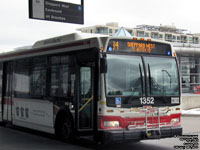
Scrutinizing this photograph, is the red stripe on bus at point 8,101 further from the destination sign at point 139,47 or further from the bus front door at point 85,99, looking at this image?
the destination sign at point 139,47

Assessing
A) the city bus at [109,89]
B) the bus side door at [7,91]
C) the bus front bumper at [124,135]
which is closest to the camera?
the bus front bumper at [124,135]

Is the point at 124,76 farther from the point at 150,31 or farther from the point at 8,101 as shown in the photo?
the point at 150,31

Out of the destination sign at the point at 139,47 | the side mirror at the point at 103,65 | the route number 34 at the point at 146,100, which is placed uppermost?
the destination sign at the point at 139,47

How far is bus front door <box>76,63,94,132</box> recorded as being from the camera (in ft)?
32.0

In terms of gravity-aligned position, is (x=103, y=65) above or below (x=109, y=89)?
above

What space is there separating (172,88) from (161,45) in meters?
1.20

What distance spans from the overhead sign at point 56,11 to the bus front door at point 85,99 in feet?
14.2

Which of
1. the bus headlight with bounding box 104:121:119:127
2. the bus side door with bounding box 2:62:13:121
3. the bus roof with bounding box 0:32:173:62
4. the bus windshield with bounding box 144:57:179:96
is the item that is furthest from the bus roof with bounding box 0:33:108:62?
the bus headlight with bounding box 104:121:119:127

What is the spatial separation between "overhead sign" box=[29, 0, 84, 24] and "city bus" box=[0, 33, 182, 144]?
2275 millimetres

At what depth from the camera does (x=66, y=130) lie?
10656mm

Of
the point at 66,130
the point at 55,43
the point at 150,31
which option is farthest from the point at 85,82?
the point at 150,31

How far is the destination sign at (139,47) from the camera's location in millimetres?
9625

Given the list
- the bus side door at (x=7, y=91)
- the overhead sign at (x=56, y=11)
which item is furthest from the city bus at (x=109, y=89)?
the bus side door at (x=7, y=91)

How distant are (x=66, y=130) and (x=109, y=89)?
2.12 m
